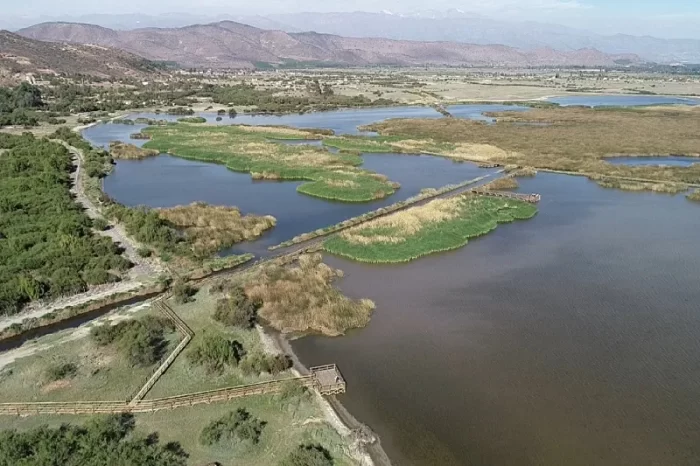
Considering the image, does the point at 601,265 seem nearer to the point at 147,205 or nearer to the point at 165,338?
the point at 165,338

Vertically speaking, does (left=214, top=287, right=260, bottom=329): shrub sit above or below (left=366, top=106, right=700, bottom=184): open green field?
below

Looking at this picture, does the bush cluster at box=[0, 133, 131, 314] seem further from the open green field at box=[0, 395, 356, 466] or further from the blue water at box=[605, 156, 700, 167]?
the blue water at box=[605, 156, 700, 167]

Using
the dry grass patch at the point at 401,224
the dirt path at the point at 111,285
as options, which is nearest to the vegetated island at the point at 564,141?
the dry grass patch at the point at 401,224

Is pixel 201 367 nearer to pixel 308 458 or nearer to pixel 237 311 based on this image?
pixel 237 311

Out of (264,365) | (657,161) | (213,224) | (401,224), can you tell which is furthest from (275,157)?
(657,161)

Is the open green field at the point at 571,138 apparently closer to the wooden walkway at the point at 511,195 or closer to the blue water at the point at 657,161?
the blue water at the point at 657,161

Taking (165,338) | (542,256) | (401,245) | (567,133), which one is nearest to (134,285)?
(165,338)

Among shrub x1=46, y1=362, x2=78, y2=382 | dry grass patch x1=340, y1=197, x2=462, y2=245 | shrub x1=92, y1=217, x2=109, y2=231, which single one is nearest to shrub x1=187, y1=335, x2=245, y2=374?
shrub x1=46, y1=362, x2=78, y2=382
